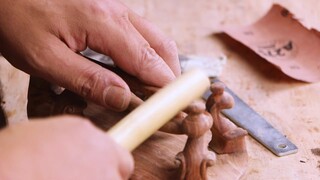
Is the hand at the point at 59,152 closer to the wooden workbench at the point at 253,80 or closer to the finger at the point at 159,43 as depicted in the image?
the wooden workbench at the point at 253,80

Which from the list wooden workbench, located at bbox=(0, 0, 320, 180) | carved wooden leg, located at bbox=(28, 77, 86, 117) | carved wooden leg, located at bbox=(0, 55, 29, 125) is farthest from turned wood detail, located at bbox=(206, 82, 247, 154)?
carved wooden leg, located at bbox=(0, 55, 29, 125)

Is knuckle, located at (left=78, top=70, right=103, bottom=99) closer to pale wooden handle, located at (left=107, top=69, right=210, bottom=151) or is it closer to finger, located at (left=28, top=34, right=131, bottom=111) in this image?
finger, located at (left=28, top=34, right=131, bottom=111)

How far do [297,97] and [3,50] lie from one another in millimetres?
471

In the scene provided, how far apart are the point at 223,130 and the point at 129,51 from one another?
0.52 ft

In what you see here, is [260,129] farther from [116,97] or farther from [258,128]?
[116,97]

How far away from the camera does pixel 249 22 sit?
1104mm

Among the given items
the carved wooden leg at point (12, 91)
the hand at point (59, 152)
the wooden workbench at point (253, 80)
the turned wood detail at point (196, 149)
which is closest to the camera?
the hand at point (59, 152)

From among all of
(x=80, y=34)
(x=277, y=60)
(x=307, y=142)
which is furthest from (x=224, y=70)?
(x=80, y=34)

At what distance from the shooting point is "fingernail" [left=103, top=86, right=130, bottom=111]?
649mm

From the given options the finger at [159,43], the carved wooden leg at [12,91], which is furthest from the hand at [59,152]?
the carved wooden leg at [12,91]

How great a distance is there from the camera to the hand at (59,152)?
423mm

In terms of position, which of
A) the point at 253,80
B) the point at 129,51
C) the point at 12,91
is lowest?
the point at 12,91

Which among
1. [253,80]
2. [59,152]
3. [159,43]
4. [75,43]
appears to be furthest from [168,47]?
[59,152]

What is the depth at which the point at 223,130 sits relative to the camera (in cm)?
69
